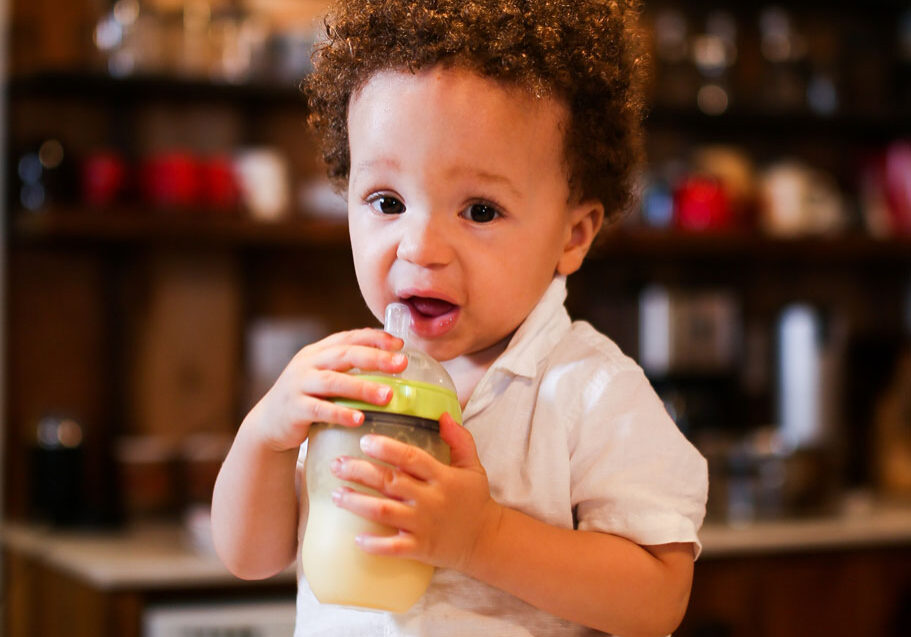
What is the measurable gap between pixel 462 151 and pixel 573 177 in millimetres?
131

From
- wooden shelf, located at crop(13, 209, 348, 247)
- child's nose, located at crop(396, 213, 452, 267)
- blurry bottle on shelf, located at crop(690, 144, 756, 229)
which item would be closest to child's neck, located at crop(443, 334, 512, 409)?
child's nose, located at crop(396, 213, 452, 267)

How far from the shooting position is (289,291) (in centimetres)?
269

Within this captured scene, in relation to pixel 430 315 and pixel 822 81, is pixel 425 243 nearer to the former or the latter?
pixel 430 315

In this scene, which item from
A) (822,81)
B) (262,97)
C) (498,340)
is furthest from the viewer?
(822,81)

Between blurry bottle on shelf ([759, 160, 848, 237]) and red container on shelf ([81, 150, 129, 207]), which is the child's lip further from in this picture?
blurry bottle on shelf ([759, 160, 848, 237])

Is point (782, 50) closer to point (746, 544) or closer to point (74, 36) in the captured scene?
point (746, 544)

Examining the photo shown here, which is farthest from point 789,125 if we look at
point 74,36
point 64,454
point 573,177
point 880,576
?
point 573,177

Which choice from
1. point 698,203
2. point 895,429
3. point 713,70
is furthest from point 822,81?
point 895,429

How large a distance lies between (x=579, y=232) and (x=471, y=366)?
0.45ft

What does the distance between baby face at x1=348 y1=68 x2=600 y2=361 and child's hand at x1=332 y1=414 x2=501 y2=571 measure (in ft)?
0.40

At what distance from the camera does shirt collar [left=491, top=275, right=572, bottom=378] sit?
782 millimetres

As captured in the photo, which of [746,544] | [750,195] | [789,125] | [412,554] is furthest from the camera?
[789,125]

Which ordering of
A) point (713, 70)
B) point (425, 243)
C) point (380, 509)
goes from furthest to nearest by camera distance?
point (713, 70) < point (425, 243) < point (380, 509)

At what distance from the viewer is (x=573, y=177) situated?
2.64ft
